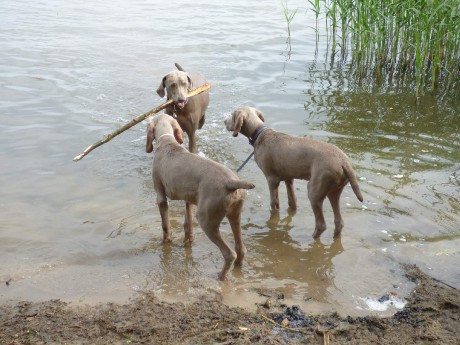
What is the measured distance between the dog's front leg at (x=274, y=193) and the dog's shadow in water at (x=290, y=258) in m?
0.22

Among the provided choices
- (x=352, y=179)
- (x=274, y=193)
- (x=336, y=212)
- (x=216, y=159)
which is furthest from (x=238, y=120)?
(x=216, y=159)

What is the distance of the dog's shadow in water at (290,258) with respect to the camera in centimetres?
579

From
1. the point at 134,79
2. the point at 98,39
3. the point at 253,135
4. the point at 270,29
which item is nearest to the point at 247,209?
the point at 253,135

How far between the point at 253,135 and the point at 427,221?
2.35 metres

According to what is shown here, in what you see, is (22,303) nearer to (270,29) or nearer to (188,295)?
(188,295)

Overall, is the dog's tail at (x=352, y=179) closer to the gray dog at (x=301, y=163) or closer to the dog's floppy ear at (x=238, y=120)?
the gray dog at (x=301, y=163)

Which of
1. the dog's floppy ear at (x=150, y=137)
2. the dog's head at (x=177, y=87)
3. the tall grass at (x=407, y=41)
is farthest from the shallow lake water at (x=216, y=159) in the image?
the dog's head at (x=177, y=87)

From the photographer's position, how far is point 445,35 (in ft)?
38.0

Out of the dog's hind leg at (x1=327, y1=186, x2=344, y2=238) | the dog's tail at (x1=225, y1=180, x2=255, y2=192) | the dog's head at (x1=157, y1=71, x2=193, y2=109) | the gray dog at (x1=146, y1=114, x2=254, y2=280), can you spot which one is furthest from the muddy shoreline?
the dog's head at (x1=157, y1=71, x2=193, y2=109)

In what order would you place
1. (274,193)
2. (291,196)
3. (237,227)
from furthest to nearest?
(291,196) < (274,193) < (237,227)

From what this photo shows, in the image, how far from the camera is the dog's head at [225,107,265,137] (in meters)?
7.28

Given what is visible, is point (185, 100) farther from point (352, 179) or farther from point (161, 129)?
point (352, 179)

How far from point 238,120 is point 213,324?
3.15 metres

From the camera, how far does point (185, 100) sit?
8375mm
